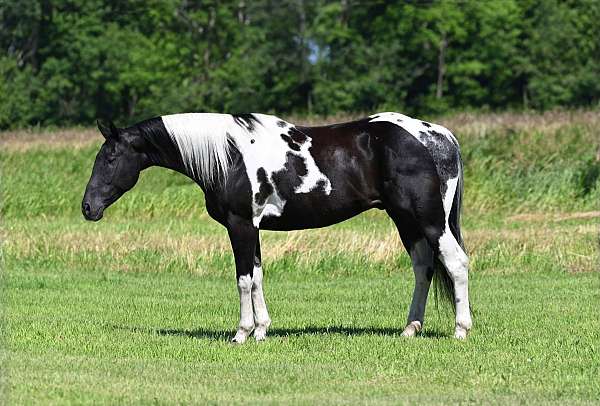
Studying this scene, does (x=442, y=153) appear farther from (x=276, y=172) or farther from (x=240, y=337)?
(x=240, y=337)

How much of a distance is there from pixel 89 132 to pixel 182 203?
9.62m

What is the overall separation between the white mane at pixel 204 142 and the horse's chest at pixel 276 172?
0.18 meters

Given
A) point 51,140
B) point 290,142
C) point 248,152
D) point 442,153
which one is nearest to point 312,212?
point 290,142

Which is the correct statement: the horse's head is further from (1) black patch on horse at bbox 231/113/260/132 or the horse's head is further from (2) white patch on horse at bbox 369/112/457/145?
(2) white patch on horse at bbox 369/112/457/145

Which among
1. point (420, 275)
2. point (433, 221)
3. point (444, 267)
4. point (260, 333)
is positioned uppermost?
point (433, 221)

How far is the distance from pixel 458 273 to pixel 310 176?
1629 mm

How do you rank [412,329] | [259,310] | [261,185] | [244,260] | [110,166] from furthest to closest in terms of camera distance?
1. [412,329]
2. [110,166]
3. [259,310]
4. [244,260]
5. [261,185]

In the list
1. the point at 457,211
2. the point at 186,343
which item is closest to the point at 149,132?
the point at 186,343

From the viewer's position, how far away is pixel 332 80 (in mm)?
61125

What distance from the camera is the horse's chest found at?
38.9 ft

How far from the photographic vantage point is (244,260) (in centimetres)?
1194

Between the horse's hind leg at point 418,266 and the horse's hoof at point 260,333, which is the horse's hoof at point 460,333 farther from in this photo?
the horse's hoof at point 260,333

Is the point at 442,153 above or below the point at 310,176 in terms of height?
above

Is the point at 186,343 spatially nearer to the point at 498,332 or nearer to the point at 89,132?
the point at 498,332
